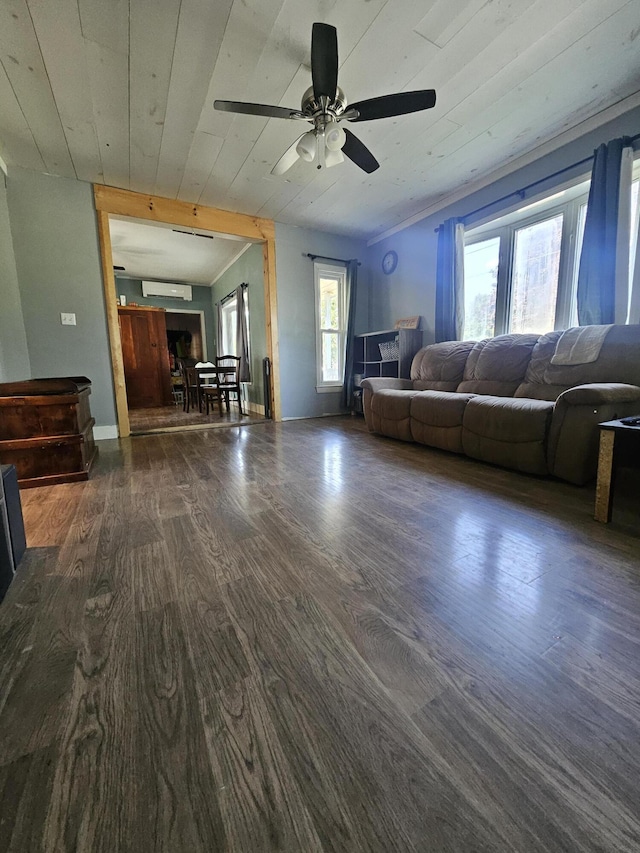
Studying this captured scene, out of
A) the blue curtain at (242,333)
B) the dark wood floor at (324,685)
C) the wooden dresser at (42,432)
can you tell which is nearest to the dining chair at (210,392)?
the blue curtain at (242,333)

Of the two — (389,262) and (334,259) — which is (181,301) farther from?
(389,262)

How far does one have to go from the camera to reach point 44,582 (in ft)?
3.84

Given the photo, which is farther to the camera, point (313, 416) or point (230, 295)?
point (230, 295)

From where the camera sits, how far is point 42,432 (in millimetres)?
2139

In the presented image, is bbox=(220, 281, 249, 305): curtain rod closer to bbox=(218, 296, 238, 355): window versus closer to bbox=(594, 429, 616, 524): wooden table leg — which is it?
bbox=(218, 296, 238, 355): window

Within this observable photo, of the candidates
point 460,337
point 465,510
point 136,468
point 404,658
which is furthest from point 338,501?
point 460,337

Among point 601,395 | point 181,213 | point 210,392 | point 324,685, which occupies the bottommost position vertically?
point 324,685

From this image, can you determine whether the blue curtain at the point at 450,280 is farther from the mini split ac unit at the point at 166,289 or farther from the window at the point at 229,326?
the mini split ac unit at the point at 166,289

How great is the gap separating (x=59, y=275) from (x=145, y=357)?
3461 millimetres

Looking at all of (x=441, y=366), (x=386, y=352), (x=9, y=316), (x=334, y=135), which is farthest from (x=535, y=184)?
(x=9, y=316)

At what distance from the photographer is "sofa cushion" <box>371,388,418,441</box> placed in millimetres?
3023

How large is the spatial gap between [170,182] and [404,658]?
4.14 meters

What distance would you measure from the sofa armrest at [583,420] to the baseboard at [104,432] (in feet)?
12.9

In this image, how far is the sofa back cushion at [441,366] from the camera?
3.29m
